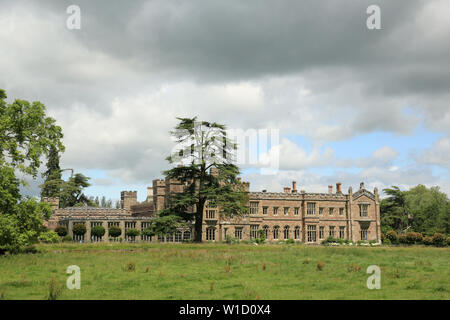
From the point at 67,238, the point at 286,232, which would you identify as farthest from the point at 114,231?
the point at 286,232

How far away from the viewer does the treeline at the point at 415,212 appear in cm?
6366

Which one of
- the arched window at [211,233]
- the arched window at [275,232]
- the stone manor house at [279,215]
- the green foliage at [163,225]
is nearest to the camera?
the green foliage at [163,225]

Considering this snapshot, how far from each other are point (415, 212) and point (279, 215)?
24298 millimetres

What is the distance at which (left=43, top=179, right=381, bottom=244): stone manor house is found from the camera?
187 ft

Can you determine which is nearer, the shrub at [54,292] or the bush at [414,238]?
the shrub at [54,292]

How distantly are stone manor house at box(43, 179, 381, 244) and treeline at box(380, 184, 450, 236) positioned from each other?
6442mm

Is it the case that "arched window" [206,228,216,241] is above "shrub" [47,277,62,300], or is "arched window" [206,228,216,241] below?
below

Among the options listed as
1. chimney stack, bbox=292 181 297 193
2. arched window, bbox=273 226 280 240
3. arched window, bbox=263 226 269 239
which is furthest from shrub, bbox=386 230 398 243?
arched window, bbox=263 226 269 239

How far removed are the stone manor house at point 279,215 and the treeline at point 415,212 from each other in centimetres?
644

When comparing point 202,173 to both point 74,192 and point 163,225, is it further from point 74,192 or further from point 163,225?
point 74,192

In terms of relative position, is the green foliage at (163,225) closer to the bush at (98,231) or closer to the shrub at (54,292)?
the bush at (98,231)

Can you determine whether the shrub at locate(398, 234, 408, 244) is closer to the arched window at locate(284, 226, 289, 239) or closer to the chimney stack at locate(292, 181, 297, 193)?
the arched window at locate(284, 226, 289, 239)

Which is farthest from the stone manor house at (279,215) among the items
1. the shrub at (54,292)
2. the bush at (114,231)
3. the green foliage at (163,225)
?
the shrub at (54,292)
